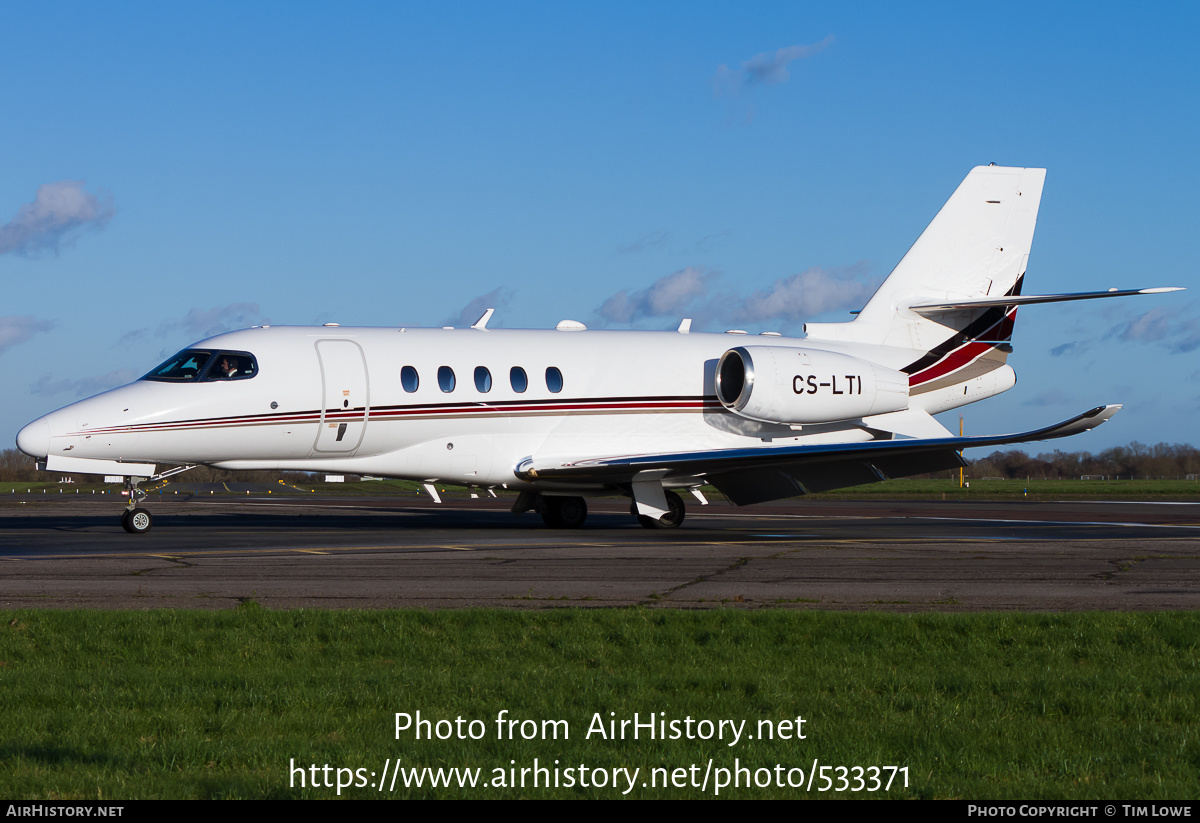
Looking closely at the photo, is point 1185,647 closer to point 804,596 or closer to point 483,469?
point 804,596

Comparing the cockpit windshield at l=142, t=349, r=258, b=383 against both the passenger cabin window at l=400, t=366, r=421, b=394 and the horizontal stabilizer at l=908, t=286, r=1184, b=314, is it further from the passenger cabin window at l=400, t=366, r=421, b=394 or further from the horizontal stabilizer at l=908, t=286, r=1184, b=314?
the horizontal stabilizer at l=908, t=286, r=1184, b=314

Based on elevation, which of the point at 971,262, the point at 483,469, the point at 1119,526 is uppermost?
the point at 971,262

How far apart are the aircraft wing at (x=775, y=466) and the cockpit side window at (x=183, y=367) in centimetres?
616

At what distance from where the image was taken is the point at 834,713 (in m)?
6.70

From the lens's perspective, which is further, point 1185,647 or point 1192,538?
point 1192,538

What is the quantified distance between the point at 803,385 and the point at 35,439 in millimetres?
14425

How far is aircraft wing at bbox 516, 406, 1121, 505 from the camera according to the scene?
22.0 metres

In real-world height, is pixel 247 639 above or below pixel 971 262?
below

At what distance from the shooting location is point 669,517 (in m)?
24.8

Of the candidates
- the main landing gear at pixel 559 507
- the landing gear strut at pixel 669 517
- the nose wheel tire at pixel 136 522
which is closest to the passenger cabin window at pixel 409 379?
the main landing gear at pixel 559 507

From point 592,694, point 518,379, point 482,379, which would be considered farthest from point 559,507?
point 592,694

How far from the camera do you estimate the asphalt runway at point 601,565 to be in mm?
11914

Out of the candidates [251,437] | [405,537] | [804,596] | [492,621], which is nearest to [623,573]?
[804,596]

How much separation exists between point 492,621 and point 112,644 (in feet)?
9.59
